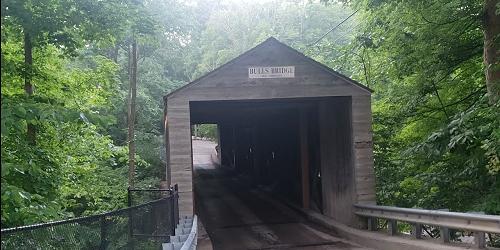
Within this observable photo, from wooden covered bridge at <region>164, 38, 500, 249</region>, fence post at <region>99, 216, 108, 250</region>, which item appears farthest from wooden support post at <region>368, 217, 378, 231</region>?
fence post at <region>99, 216, 108, 250</region>

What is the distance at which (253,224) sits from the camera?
49.0ft

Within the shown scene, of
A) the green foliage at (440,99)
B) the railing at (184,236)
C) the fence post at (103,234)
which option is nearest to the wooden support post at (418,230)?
the green foliage at (440,99)

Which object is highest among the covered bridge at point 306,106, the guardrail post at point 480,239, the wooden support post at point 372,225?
the covered bridge at point 306,106

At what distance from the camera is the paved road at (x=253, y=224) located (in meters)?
11.8

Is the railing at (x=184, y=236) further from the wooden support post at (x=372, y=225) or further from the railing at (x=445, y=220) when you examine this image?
the wooden support post at (x=372, y=225)

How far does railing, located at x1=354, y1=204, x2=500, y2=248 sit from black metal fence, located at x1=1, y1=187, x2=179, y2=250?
4.41 metres

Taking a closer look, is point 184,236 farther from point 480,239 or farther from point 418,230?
point 480,239

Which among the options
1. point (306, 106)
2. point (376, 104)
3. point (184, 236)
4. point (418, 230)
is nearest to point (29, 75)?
point (184, 236)

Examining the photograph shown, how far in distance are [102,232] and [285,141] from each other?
15.0 m

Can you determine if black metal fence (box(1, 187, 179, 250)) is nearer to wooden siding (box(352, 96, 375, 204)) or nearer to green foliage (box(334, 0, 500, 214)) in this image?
green foliage (box(334, 0, 500, 214))

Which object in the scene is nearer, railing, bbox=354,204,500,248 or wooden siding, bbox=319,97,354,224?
railing, bbox=354,204,500,248

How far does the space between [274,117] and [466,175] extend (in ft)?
39.5

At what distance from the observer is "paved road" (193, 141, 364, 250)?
38.7 feet

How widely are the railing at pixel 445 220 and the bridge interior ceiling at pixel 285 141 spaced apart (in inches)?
156
